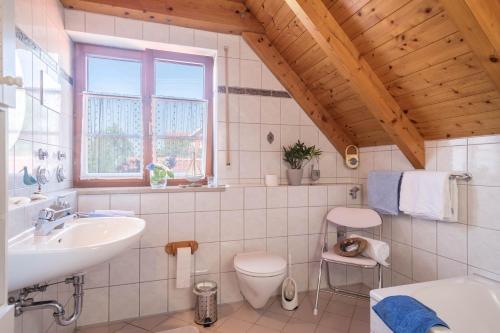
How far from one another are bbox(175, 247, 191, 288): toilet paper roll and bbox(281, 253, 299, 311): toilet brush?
743mm

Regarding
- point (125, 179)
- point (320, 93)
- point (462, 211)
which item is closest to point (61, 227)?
point (125, 179)

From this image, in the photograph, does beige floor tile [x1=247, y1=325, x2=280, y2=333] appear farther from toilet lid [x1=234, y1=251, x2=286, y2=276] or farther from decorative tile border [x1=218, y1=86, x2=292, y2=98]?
decorative tile border [x1=218, y1=86, x2=292, y2=98]

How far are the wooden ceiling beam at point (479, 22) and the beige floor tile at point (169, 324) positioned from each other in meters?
2.31

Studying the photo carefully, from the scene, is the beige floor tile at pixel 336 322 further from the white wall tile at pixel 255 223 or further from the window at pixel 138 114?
the window at pixel 138 114

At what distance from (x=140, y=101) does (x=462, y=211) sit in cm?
257

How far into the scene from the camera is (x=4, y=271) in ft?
2.40

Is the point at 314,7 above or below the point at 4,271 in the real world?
above

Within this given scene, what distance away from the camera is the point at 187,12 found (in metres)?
2.15

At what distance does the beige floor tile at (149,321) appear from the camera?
189 cm

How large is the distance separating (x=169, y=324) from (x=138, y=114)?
1675 mm

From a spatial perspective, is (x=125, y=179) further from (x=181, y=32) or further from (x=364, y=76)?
(x=364, y=76)

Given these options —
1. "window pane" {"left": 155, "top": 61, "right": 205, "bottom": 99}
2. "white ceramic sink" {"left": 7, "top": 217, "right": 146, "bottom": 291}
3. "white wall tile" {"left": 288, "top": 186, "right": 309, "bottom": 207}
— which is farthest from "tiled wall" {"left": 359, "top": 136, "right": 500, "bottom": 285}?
"white ceramic sink" {"left": 7, "top": 217, "right": 146, "bottom": 291}

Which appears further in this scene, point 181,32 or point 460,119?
point 181,32

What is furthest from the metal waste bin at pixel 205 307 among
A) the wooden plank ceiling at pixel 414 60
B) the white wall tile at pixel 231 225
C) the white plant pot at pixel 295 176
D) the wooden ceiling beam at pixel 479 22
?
the wooden ceiling beam at pixel 479 22
